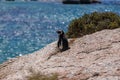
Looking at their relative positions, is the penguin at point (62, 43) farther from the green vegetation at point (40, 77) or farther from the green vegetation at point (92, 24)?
the green vegetation at point (92, 24)

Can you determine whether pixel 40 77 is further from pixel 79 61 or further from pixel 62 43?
pixel 62 43

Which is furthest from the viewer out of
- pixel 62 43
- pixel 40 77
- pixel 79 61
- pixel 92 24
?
pixel 92 24

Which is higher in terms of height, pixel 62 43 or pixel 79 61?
pixel 62 43

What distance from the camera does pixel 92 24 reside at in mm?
29469

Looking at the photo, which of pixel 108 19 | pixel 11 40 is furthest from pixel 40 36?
pixel 108 19

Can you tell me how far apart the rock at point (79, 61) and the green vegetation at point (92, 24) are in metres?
4.04

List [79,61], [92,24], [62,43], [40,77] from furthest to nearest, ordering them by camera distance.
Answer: [92,24] → [62,43] → [79,61] → [40,77]

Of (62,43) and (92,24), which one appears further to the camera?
(92,24)

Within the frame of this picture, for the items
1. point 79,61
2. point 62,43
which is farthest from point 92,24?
point 79,61

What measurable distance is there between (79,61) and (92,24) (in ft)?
29.2

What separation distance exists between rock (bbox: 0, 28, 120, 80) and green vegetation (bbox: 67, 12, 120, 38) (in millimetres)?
4044

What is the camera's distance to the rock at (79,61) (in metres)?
19.4

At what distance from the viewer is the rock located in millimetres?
19359

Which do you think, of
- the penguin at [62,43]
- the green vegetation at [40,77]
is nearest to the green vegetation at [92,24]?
the penguin at [62,43]
